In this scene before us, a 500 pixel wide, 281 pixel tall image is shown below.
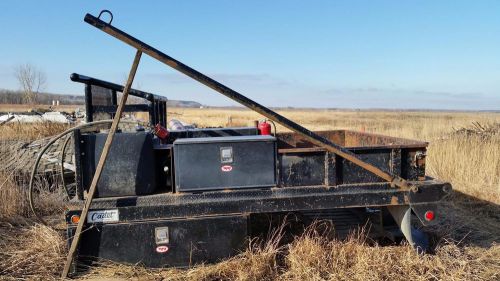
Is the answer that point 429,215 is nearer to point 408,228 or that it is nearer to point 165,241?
A: point 408,228

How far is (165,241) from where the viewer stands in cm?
349

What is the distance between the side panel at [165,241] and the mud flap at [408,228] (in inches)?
55.4

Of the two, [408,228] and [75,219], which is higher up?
[75,219]

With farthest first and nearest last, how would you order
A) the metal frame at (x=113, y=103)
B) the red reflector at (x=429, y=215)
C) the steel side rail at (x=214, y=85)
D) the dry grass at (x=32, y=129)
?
1. the dry grass at (x=32, y=129)
2. the metal frame at (x=113, y=103)
3. the red reflector at (x=429, y=215)
4. the steel side rail at (x=214, y=85)

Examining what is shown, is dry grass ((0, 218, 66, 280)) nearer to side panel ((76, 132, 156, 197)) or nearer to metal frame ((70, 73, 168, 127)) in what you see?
side panel ((76, 132, 156, 197))

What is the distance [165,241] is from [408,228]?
2.11 m

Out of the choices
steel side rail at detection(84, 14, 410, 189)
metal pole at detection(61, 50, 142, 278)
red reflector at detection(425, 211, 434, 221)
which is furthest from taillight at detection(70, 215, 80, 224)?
red reflector at detection(425, 211, 434, 221)

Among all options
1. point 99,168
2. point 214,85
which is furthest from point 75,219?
point 214,85

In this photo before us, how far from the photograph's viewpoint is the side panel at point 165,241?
3.45 meters

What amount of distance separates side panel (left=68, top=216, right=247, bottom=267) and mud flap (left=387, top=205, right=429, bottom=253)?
1.41 meters

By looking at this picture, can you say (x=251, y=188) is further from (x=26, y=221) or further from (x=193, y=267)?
(x=26, y=221)

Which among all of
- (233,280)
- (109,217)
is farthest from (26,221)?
(233,280)

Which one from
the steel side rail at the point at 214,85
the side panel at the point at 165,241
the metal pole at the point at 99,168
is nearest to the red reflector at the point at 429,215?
the steel side rail at the point at 214,85

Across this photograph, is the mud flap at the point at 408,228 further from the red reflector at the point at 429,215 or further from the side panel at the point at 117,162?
the side panel at the point at 117,162
